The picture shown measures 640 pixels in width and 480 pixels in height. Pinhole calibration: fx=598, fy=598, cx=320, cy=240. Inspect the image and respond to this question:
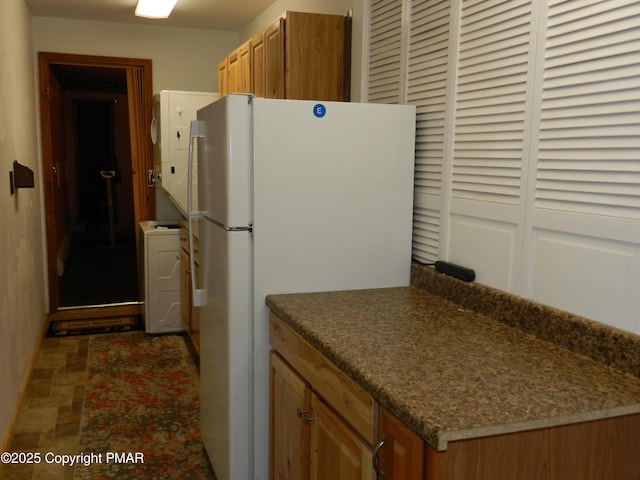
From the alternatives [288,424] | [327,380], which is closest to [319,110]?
[327,380]

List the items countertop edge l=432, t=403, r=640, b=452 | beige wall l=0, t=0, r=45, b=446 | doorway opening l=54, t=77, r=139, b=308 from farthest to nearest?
doorway opening l=54, t=77, r=139, b=308 < beige wall l=0, t=0, r=45, b=446 < countertop edge l=432, t=403, r=640, b=452

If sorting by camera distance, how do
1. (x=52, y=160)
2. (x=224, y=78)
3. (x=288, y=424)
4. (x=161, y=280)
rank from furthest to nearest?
(x=52, y=160)
(x=161, y=280)
(x=224, y=78)
(x=288, y=424)

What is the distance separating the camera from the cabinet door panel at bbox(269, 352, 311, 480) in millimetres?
1894

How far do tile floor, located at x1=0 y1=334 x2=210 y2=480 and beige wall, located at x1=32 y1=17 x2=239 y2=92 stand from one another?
2.33 meters

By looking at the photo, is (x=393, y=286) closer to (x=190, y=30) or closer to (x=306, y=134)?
(x=306, y=134)

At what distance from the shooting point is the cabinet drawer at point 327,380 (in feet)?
4.80

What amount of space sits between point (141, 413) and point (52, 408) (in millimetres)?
504

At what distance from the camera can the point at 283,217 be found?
2.22 m

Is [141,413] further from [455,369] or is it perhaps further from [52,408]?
[455,369]

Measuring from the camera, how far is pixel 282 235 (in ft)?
7.30

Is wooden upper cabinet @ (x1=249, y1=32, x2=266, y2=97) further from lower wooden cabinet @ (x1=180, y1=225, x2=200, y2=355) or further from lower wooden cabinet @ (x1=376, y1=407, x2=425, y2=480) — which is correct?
lower wooden cabinet @ (x1=376, y1=407, x2=425, y2=480)

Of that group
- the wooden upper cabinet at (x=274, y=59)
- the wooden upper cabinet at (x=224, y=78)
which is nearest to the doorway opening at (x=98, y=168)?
the wooden upper cabinet at (x=224, y=78)

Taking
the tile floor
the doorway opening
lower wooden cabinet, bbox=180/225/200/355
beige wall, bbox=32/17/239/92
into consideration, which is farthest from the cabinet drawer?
the doorway opening

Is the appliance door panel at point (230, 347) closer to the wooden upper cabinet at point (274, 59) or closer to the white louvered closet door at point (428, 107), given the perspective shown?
the white louvered closet door at point (428, 107)
